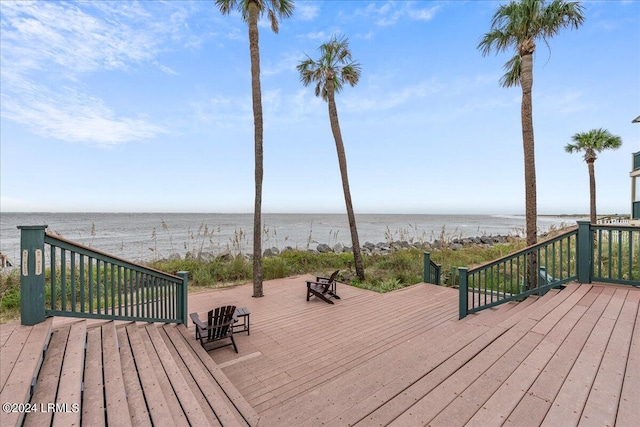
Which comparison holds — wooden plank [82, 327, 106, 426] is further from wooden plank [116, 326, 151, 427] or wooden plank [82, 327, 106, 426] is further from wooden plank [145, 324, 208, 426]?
wooden plank [145, 324, 208, 426]

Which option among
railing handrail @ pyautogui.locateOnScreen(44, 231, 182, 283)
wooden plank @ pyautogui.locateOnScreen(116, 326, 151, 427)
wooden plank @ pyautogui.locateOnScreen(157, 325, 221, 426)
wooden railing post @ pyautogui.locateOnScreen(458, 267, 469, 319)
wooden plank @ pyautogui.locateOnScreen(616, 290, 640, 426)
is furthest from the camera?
wooden railing post @ pyautogui.locateOnScreen(458, 267, 469, 319)

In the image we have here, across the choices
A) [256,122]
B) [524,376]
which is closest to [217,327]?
[524,376]

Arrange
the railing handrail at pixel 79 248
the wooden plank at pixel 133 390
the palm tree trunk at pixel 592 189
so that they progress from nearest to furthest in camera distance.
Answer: the wooden plank at pixel 133 390
the railing handrail at pixel 79 248
the palm tree trunk at pixel 592 189

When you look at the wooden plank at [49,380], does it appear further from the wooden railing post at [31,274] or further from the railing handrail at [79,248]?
the railing handrail at [79,248]

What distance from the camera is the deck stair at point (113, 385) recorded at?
5.58ft

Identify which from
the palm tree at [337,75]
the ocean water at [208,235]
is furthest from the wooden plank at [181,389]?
the palm tree at [337,75]

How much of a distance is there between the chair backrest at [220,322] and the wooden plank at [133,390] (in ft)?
3.75

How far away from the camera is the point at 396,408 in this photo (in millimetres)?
1811

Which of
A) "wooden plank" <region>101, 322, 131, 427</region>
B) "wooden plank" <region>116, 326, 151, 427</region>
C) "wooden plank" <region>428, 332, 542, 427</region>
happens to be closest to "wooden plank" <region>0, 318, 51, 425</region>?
"wooden plank" <region>101, 322, 131, 427</region>

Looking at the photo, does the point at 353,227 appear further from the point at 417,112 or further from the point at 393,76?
the point at 417,112

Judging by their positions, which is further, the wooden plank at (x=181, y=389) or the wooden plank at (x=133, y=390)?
the wooden plank at (x=181, y=389)

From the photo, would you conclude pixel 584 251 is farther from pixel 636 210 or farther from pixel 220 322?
pixel 636 210

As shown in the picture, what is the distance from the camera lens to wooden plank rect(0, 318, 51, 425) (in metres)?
1.57

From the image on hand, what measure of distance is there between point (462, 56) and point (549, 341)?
11121mm
